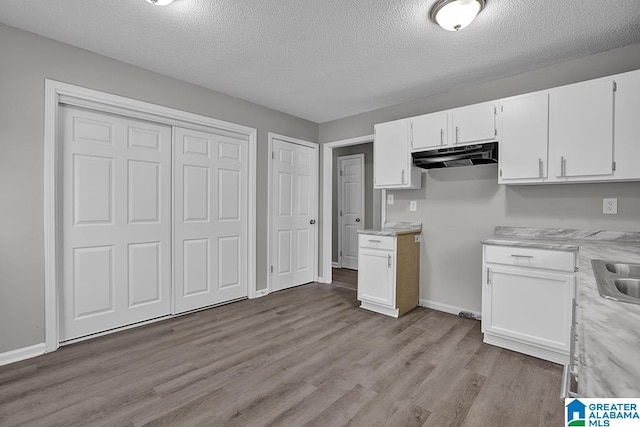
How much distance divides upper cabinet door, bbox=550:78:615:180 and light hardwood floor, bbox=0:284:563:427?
1548mm

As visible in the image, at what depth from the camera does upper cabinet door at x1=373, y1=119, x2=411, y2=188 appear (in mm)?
3348

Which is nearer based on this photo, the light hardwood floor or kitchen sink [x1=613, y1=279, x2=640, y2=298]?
kitchen sink [x1=613, y1=279, x2=640, y2=298]

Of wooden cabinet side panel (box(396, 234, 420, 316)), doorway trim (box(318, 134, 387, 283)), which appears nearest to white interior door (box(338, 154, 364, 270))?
doorway trim (box(318, 134, 387, 283))

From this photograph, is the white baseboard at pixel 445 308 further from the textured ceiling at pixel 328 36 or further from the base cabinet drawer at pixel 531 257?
the textured ceiling at pixel 328 36

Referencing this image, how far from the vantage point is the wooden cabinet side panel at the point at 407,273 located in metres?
3.20

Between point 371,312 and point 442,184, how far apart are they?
166cm

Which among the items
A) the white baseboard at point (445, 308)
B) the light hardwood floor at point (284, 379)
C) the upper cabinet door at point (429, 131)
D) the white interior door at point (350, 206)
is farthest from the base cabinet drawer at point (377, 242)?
the white interior door at point (350, 206)

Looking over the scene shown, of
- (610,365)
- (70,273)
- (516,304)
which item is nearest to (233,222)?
(70,273)

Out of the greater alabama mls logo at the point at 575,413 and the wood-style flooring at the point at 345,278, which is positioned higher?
the greater alabama mls logo at the point at 575,413

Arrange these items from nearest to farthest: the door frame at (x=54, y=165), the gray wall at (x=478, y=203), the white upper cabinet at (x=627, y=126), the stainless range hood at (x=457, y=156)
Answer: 1. the white upper cabinet at (x=627, y=126)
2. the door frame at (x=54, y=165)
3. the gray wall at (x=478, y=203)
4. the stainless range hood at (x=457, y=156)

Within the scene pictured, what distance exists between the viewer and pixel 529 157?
2.56 m

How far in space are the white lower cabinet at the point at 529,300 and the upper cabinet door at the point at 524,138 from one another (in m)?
0.70

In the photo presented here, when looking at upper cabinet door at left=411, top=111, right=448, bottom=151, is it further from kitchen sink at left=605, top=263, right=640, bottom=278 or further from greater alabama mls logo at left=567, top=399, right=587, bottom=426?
greater alabama mls logo at left=567, top=399, right=587, bottom=426

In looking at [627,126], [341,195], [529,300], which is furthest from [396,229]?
[341,195]
